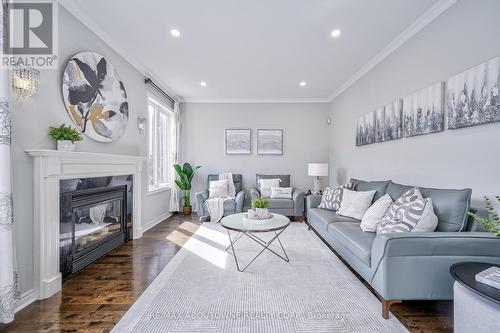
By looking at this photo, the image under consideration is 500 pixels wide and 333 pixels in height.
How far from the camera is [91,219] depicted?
9.27 ft

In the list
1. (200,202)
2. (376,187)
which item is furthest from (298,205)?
(200,202)

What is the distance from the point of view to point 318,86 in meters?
4.94

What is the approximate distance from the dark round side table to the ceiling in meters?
2.43

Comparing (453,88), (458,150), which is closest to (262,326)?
(458,150)

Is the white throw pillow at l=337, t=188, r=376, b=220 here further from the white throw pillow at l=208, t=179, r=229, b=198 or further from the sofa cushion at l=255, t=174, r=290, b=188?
the white throw pillow at l=208, t=179, r=229, b=198

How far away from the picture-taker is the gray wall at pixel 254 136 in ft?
19.2

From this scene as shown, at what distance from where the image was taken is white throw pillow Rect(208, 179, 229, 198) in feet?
16.5

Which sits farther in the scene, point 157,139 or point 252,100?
point 252,100

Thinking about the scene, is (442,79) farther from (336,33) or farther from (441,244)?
(441,244)

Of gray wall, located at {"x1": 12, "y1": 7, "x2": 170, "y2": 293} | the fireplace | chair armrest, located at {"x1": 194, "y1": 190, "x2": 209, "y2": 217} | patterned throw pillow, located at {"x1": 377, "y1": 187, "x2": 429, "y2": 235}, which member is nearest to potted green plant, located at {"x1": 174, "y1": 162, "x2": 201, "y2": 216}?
chair armrest, located at {"x1": 194, "y1": 190, "x2": 209, "y2": 217}

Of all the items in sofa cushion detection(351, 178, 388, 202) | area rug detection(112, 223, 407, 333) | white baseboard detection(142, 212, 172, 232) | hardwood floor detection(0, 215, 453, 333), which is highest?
sofa cushion detection(351, 178, 388, 202)

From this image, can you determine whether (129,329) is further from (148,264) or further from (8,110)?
(8,110)

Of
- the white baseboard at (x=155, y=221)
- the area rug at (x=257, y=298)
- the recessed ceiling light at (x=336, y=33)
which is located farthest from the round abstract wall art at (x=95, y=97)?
the recessed ceiling light at (x=336, y=33)

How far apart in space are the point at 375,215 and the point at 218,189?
3.19 metres
